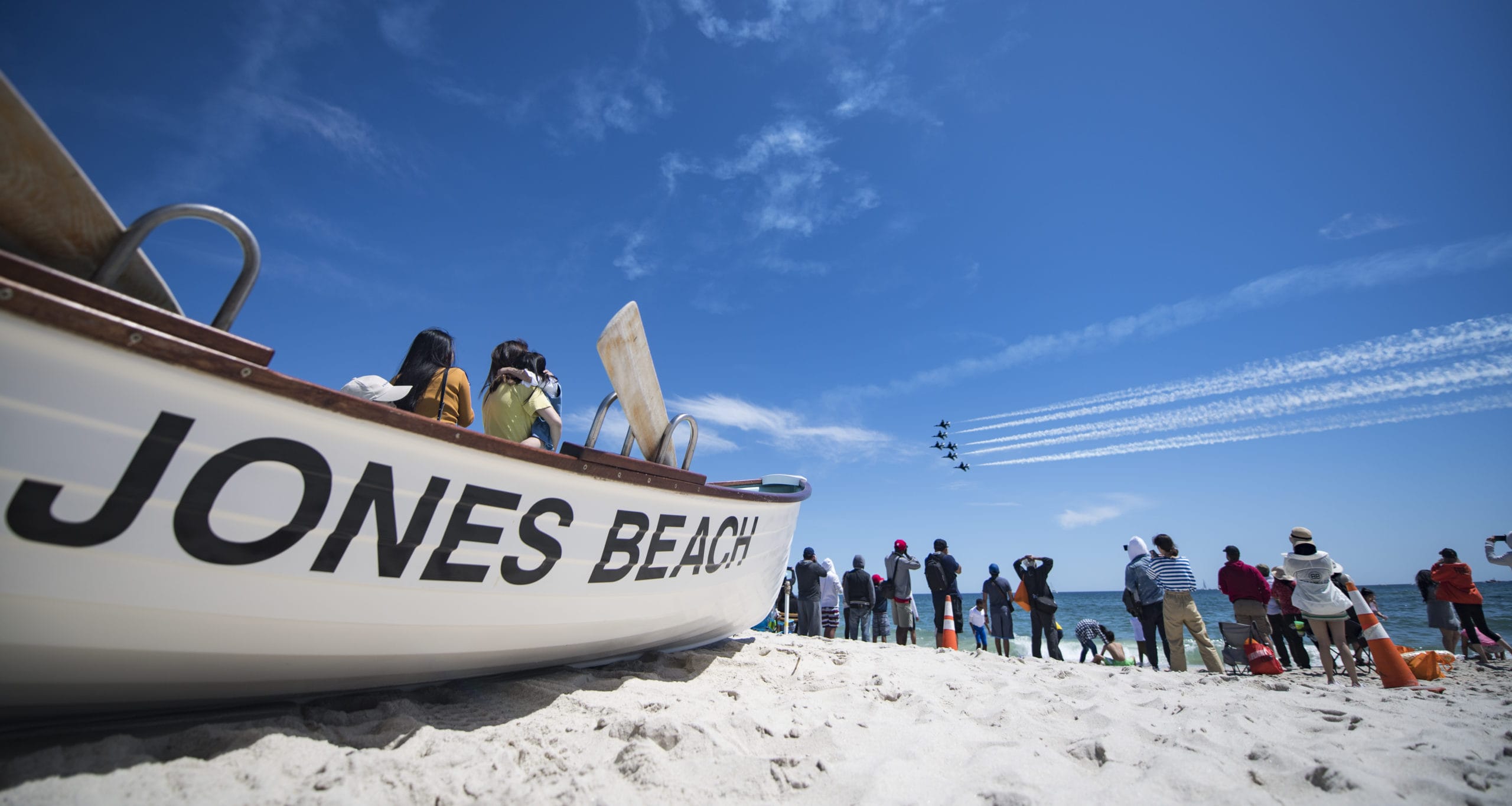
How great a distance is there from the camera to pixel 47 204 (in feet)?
5.04

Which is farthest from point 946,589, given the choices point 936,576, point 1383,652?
point 1383,652

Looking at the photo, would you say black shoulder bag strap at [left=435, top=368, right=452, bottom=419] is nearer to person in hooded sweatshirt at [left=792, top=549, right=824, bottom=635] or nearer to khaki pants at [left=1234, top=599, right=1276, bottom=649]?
person in hooded sweatshirt at [left=792, top=549, right=824, bottom=635]

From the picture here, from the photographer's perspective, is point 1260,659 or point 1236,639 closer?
point 1260,659

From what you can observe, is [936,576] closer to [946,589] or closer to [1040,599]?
[946,589]

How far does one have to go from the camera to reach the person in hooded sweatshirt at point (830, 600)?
9.96m

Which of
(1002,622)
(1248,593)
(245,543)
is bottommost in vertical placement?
(245,543)

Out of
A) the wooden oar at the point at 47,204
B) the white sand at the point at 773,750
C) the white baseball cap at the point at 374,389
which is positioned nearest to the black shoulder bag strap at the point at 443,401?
the white baseball cap at the point at 374,389

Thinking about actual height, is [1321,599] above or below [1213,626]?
below

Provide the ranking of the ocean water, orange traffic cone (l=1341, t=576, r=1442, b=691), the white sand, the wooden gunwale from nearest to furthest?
1. the wooden gunwale
2. the white sand
3. orange traffic cone (l=1341, t=576, r=1442, b=691)
4. the ocean water

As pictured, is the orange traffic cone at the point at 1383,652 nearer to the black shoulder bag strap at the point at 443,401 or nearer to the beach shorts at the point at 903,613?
the beach shorts at the point at 903,613

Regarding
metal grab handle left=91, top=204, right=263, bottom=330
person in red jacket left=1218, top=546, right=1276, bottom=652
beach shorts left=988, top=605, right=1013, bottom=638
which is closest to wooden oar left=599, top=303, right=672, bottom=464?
metal grab handle left=91, top=204, right=263, bottom=330

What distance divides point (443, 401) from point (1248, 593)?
28.9 feet

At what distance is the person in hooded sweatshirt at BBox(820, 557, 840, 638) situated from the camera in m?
9.96

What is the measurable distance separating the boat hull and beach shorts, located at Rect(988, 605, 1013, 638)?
7.26 m
